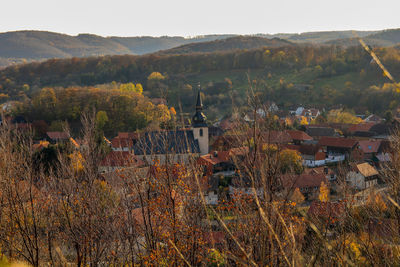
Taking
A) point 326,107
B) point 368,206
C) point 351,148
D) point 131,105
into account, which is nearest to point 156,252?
point 368,206

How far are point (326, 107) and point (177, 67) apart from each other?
2183 inches

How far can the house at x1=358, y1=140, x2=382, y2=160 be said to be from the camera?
39.4 metres

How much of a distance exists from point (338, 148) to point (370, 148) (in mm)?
3287

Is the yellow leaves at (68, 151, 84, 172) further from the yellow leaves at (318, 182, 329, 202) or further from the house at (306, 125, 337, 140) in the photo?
the house at (306, 125, 337, 140)

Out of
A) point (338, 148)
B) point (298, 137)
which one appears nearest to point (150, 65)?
point (298, 137)

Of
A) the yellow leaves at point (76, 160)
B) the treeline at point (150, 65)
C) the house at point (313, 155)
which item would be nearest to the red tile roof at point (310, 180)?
the house at point (313, 155)

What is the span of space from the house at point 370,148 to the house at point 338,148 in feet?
2.45

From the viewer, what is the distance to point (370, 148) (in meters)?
39.8

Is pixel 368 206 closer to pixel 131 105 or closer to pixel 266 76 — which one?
pixel 131 105

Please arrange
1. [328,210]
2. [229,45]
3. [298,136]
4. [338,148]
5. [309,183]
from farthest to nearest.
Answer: [229,45], [298,136], [338,148], [309,183], [328,210]

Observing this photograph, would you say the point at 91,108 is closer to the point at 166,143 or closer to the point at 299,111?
the point at 299,111

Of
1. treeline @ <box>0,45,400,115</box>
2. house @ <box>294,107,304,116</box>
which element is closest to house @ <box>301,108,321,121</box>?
house @ <box>294,107,304,116</box>

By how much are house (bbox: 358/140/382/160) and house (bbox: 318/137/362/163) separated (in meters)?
0.75

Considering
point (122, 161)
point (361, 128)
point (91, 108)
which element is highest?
point (122, 161)
